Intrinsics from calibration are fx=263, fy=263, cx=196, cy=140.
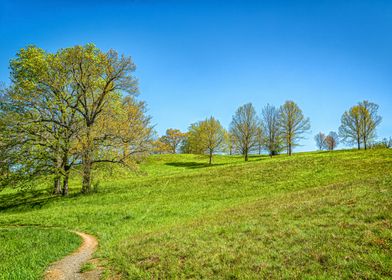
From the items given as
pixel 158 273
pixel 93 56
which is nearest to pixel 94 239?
pixel 158 273

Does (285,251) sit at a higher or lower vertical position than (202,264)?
higher

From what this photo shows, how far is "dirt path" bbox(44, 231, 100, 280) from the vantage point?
9.14 meters

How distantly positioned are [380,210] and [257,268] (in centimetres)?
628

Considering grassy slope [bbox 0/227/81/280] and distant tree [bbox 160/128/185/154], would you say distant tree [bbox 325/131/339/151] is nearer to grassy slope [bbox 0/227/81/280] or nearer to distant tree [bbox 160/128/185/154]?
distant tree [bbox 160/128/185/154]

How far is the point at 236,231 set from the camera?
37.8 ft

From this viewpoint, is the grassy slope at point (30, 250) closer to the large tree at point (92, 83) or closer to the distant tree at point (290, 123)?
the large tree at point (92, 83)

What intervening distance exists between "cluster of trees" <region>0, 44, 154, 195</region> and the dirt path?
16602 mm

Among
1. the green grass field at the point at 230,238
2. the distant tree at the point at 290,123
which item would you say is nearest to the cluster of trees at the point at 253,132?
the distant tree at the point at 290,123

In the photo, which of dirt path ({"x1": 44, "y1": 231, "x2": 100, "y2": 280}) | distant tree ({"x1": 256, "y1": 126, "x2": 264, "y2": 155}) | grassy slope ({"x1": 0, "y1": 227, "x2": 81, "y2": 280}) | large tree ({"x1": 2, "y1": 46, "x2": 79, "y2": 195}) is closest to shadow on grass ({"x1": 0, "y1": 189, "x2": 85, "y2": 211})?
large tree ({"x1": 2, "y1": 46, "x2": 79, "y2": 195})

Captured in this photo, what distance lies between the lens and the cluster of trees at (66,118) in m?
25.8

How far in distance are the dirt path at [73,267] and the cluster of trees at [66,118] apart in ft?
54.5

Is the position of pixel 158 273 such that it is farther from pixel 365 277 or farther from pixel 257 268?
pixel 365 277

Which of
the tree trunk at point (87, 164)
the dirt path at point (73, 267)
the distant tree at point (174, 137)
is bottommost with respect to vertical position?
the dirt path at point (73, 267)

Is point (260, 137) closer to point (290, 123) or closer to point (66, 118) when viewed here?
point (290, 123)
